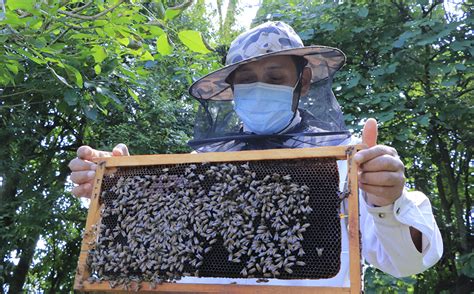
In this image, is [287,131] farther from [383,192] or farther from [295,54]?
[383,192]

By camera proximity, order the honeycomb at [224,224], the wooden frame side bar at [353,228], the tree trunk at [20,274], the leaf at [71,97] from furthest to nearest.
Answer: the tree trunk at [20,274], the leaf at [71,97], the honeycomb at [224,224], the wooden frame side bar at [353,228]

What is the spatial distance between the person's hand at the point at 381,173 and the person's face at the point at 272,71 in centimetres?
86

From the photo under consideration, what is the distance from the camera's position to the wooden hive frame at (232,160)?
6.00 ft

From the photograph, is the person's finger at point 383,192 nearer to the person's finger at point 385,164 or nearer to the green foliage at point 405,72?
the person's finger at point 385,164

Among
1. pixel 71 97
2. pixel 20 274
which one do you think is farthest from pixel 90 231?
pixel 20 274

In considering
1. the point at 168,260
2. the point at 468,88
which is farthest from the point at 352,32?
the point at 168,260

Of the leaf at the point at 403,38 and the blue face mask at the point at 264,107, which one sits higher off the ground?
the leaf at the point at 403,38

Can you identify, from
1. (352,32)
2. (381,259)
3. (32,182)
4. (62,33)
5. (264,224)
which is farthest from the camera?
(32,182)

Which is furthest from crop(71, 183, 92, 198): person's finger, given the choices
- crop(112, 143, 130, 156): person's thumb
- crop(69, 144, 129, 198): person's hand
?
crop(112, 143, 130, 156): person's thumb

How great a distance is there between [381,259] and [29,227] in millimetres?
5636

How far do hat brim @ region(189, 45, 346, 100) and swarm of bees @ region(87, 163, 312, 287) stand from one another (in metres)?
0.73

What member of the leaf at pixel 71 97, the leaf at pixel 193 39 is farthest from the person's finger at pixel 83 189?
the leaf at pixel 71 97

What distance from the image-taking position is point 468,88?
6453mm

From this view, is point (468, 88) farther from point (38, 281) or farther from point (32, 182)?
point (38, 281)
